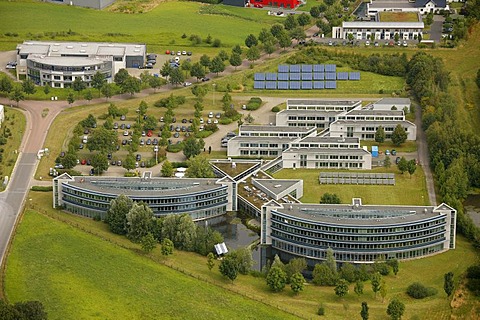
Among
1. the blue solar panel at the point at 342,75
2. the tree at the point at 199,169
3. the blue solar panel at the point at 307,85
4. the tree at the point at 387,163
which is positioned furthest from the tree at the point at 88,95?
the tree at the point at 387,163

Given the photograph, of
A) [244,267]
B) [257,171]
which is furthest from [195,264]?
[257,171]

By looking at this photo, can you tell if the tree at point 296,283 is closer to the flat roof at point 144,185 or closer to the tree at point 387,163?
the flat roof at point 144,185

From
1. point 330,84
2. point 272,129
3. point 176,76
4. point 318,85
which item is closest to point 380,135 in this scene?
point 272,129

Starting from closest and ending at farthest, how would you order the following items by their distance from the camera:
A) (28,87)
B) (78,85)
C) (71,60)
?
(28,87) → (78,85) → (71,60)

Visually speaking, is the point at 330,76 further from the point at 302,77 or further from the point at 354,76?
the point at 302,77

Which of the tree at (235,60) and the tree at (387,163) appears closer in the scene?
the tree at (387,163)

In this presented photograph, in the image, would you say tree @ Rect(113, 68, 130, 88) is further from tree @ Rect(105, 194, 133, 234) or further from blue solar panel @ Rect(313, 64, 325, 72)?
tree @ Rect(105, 194, 133, 234)
